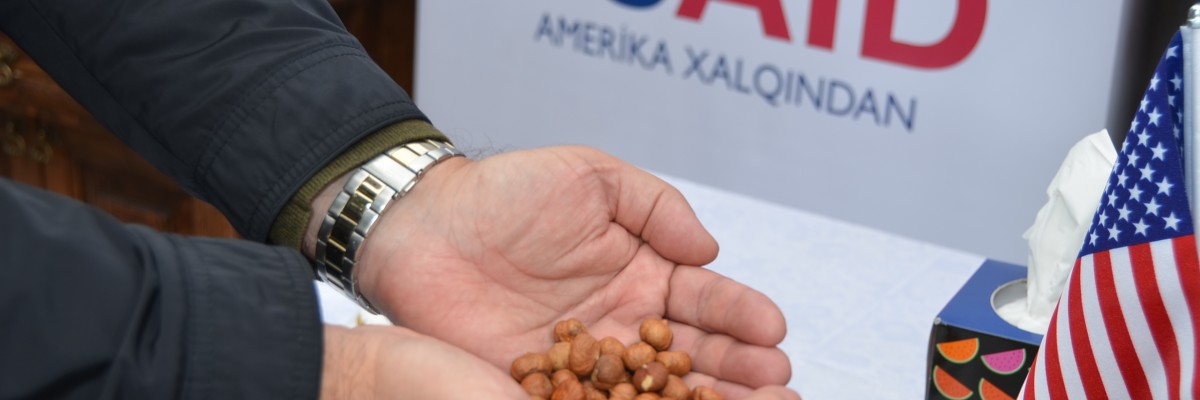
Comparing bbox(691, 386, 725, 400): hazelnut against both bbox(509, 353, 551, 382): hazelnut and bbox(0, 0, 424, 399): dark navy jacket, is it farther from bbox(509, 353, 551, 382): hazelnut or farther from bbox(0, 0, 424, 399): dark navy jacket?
bbox(0, 0, 424, 399): dark navy jacket

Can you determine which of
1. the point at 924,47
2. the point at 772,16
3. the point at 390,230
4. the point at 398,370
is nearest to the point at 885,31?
the point at 924,47

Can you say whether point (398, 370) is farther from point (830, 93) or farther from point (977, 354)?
point (830, 93)

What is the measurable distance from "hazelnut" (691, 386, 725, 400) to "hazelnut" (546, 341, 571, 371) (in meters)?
0.12

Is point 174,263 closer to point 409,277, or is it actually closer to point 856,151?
point 409,277

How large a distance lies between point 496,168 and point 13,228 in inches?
19.8

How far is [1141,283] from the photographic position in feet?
2.60

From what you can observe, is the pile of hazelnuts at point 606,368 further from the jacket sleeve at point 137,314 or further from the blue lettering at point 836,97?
the blue lettering at point 836,97

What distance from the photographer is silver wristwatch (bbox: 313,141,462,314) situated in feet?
3.76

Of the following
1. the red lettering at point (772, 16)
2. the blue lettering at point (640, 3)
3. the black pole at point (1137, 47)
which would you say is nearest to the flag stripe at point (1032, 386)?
the black pole at point (1137, 47)

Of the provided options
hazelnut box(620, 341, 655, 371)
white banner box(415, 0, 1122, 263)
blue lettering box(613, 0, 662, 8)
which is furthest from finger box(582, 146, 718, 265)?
blue lettering box(613, 0, 662, 8)

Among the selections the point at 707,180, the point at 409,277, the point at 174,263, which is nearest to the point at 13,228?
the point at 174,263

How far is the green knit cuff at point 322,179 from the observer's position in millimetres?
1146

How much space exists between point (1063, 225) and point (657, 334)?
1.16ft

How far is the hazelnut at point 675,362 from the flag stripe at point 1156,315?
386mm
